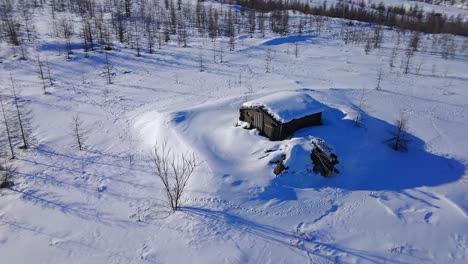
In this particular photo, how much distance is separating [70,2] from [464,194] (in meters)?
44.4

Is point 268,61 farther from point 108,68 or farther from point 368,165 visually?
point 368,165

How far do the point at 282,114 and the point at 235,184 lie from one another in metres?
3.05

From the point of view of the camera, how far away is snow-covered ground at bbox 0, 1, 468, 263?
7.98 m

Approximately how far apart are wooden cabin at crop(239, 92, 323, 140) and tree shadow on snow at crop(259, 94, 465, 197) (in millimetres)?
365

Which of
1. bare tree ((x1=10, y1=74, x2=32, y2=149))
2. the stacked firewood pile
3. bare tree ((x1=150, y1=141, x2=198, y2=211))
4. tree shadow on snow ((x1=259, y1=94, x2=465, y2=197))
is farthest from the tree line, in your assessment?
bare tree ((x1=150, y1=141, x2=198, y2=211))

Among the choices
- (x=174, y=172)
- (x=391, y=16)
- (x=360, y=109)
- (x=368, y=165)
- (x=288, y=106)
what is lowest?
(x=174, y=172)

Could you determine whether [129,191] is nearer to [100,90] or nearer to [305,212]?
[305,212]

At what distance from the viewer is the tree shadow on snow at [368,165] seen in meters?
9.90

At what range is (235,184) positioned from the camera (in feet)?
31.9

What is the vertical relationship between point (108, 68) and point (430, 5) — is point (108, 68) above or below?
below

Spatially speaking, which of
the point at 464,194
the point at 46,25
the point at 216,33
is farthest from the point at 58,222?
the point at 46,25

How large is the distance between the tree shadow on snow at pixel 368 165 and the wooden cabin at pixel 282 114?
0.36 m

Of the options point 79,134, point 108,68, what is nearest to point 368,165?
point 79,134

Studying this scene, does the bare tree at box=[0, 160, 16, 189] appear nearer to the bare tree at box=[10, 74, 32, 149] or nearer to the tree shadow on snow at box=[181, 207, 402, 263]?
the bare tree at box=[10, 74, 32, 149]
